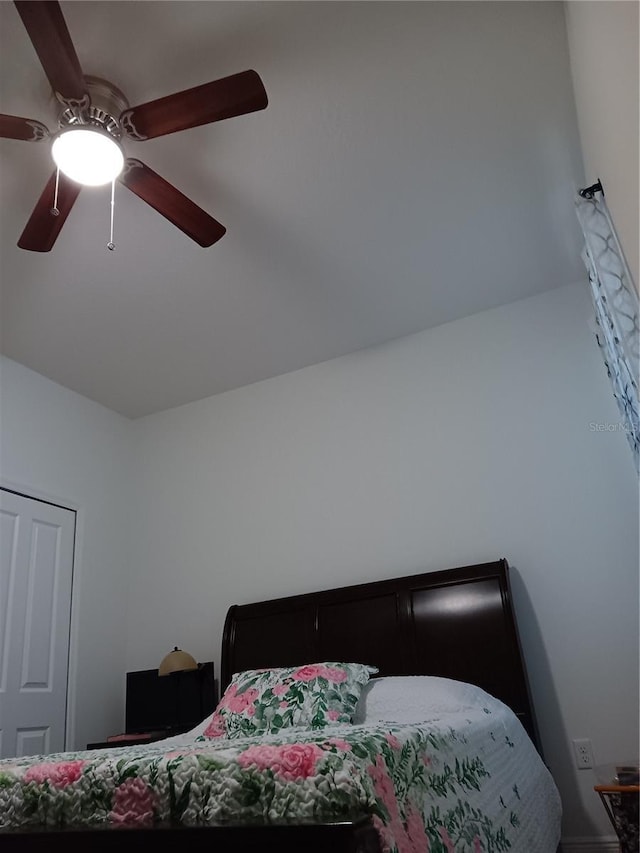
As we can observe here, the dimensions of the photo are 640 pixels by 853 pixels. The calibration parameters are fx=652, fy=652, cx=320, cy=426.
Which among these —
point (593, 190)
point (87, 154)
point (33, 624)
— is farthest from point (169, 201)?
point (33, 624)

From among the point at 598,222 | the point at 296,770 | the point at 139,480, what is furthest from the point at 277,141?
the point at 139,480

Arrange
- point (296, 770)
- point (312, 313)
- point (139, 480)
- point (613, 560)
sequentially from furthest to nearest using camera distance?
point (139, 480), point (312, 313), point (613, 560), point (296, 770)

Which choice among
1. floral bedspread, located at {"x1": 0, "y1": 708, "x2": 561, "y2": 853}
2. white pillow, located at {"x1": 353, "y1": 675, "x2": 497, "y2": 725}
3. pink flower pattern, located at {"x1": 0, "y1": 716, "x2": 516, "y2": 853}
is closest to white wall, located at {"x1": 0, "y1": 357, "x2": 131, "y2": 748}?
white pillow, located at {"x1": 353, "y1": 675, "x2": 497, "y2": 725}

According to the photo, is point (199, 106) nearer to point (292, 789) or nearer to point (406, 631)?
point (292, 789)

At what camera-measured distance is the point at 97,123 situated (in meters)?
2.15

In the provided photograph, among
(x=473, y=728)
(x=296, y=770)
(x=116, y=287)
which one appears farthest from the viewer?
(x=116, y=287)

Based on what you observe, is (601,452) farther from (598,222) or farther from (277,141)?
(277,141)

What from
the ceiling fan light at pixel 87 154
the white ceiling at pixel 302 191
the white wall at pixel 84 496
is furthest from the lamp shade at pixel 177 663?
the ceiling fan light at pixel 87 154

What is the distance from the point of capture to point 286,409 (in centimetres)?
405

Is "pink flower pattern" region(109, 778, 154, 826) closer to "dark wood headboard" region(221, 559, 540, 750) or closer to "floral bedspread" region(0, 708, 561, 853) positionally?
"floral bedspread" region(0, 708, 561, 853)

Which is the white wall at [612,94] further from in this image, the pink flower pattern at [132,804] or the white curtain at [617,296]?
the pink flower pattern at [132,804]

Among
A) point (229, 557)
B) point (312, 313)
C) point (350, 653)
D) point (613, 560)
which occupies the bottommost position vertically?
point (350, 653)

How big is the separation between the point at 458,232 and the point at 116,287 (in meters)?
1.66

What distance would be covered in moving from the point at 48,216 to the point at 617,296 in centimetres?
190
